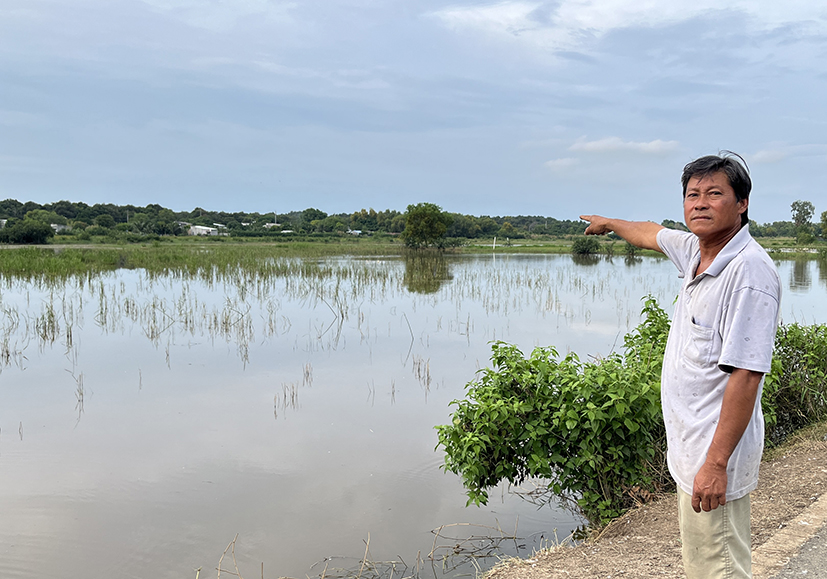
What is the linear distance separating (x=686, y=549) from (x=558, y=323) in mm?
11305

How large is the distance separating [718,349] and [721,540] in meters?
0.60

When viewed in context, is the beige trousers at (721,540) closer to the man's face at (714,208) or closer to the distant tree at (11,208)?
Result: the man's face at (714,208)

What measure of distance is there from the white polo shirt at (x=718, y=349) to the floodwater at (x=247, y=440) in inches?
96.3

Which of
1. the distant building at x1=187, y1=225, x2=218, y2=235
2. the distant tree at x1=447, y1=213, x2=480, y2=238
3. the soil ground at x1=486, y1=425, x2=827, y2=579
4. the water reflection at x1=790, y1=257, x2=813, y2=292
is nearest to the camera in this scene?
the soil ground at x1=486, y1=425, x2=827, y2=579

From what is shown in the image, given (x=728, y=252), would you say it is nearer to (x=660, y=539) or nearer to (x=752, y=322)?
(x=752, y=322)

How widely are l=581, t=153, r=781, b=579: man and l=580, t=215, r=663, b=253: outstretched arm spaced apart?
49 cm

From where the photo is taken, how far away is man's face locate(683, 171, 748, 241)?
1774mm

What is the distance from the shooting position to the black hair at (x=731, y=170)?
1.77 metres

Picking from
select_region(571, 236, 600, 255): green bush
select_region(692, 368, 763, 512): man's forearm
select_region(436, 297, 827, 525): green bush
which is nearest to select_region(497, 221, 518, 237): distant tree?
select_region(571, 236, 600, 255): green bush

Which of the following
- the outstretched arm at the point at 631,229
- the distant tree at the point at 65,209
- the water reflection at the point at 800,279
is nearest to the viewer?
the outstretched arm at the point at 631,229

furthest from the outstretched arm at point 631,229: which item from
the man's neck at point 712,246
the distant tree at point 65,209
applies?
the distant tree at point 65,209

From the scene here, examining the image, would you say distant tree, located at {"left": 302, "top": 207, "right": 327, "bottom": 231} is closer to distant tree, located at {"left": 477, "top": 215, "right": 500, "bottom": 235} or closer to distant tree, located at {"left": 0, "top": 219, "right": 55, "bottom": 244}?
distant tree, located at {"left": 477, "top": 215, "right": 500, "bottom": 235}

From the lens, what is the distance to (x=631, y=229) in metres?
2.59

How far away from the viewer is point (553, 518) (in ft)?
14.7
